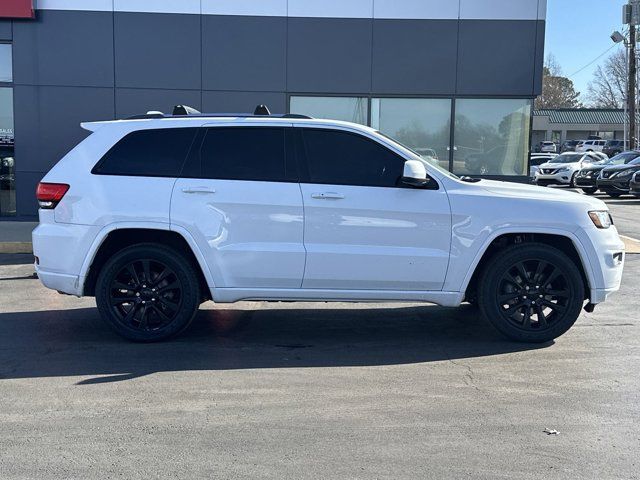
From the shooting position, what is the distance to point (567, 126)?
84.9 m

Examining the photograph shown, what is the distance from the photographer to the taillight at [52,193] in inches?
233

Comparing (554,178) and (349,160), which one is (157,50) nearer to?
(349,160)

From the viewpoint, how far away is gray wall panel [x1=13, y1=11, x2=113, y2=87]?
1291 centimetres

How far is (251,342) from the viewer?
20.3 ft

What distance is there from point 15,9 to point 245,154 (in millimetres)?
9296

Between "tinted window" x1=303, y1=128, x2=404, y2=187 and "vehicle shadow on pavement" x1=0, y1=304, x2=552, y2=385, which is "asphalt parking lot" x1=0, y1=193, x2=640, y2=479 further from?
"tinted window" x1=303, y1=128, x2=404, y2=187

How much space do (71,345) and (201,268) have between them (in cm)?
140

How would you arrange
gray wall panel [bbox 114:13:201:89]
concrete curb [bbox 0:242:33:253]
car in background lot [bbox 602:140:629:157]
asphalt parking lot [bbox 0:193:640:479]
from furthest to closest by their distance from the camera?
car in background lot [bbox 602:140:629:157] → gray wall panel [bbox 114:13:201:89] → concrete curb [bbox 0:242:33:253] → asphalt parking lot [bbox 0:193:640:479]

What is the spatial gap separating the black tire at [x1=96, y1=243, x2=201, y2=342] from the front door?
3.64ft

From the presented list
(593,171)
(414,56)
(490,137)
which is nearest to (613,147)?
(593,171)

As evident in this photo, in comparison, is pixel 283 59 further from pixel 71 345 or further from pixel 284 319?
pixel 71 345

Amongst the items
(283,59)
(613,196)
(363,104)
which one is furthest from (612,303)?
(613,196)

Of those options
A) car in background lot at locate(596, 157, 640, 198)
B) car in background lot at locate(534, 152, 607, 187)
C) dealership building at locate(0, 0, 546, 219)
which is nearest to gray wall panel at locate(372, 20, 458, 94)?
dealership building at locate(0, 0, 546, 219)

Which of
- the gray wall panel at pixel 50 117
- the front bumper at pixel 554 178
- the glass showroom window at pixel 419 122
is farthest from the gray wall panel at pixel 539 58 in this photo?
the front bumper at pixel 554 178
